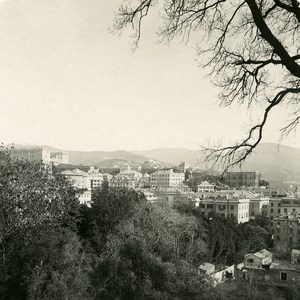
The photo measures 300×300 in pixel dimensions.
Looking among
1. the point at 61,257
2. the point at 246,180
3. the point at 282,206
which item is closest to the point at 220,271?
the point at 61,257

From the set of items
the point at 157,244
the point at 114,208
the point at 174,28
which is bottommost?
the point at 157,244

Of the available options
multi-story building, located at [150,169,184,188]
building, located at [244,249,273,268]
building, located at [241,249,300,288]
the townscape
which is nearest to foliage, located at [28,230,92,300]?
the townscape

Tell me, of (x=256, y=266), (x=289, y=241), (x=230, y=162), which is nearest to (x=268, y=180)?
(x=289, y=241)

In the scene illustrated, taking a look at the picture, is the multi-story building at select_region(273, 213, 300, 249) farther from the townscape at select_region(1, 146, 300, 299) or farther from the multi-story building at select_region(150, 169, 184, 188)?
the multi-story building at select_region(150, 169, 184, 188)

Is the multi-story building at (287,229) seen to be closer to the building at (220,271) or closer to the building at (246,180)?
the building at (220,271)

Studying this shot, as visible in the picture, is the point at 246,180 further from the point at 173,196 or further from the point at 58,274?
the point at 58,274

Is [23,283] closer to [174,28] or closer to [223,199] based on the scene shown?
[174,28]

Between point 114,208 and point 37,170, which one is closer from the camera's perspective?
point 37,170
